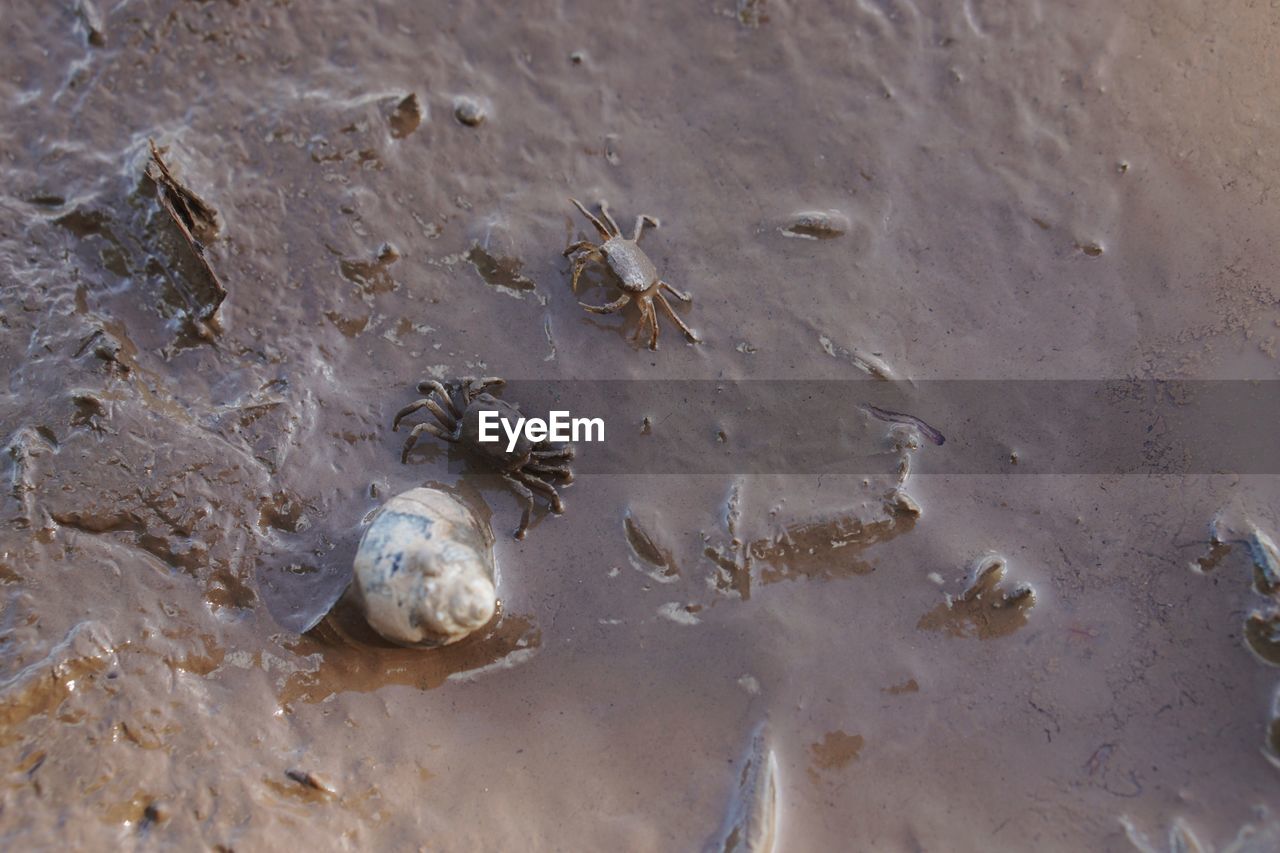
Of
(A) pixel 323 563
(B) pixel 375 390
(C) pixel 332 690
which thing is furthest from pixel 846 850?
(B) pixel 375 390

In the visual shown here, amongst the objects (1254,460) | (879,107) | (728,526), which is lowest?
(728,526)

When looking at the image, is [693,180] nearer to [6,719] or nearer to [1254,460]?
[1254,460]

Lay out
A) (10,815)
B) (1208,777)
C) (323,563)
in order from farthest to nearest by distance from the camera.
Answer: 1. (323,563)
2. (1208,777)
3. (10,815)

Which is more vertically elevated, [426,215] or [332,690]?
[426,215]

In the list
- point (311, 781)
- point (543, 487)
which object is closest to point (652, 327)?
point (543, 487)

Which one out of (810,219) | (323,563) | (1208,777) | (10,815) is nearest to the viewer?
(10,815)

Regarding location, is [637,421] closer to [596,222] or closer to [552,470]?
[552,470]
